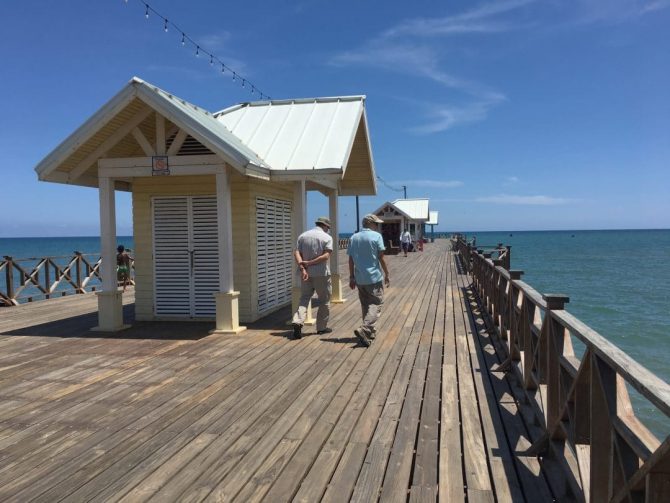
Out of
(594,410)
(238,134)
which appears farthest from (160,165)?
(594,410)

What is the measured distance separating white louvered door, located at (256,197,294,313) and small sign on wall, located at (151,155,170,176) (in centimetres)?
162

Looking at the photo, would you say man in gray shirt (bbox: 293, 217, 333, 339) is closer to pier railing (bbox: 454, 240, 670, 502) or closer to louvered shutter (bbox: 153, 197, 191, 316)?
louvered shutter (bbox: 153, 197, 191, 316)

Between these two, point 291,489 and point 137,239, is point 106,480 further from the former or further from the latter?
point 137,239

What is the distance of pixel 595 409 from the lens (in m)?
2.19

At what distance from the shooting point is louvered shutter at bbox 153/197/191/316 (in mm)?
7891

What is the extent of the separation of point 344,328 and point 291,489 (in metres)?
4.54

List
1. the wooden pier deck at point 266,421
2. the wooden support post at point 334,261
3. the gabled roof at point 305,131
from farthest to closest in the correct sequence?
1. the wooden support post at point 334,261
2. the gabled roof at point 305,131
3. the wooden pier deck at point 266,421

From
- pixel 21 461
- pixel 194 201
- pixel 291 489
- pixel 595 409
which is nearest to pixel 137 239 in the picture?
pixel 194 201

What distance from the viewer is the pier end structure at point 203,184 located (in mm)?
6836

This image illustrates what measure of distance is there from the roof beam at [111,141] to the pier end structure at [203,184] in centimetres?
1

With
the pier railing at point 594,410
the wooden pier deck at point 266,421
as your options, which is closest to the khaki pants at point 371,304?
the wooden pier deck at point 266,421

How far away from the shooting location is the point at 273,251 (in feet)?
28.7

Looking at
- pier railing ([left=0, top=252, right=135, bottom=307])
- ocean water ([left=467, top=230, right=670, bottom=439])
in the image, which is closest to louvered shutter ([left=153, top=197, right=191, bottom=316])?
A: pier railing ([left=0, top=252, right=135, bottom=307])

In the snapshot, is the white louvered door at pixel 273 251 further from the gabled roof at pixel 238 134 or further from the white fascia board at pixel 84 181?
the white fascia board at pixel 84 181
